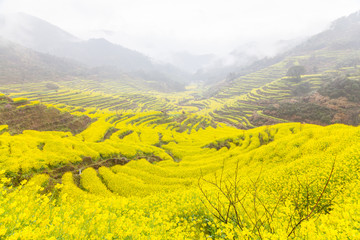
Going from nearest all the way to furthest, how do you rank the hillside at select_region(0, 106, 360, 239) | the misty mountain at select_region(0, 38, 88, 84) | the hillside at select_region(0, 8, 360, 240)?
the hillside at select_region(0, 8, 360, 240), the hillside at select_region(0, 106, 360, 239), the misty mountain at select_region(0, 38, 88, 84)

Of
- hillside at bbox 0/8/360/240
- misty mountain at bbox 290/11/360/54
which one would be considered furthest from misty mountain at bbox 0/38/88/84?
misty mountain at bbox 290/11/360/54

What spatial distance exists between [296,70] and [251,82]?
40.1 metres

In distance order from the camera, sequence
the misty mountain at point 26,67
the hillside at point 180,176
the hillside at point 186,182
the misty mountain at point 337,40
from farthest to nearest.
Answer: the misty mountain at point 337,40 → the misty mountain at point 26,67 → the hillside at point 186,182 → the hillside at point 180,176

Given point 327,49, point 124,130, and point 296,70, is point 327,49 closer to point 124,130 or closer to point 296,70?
point 296,70

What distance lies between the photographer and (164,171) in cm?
2216

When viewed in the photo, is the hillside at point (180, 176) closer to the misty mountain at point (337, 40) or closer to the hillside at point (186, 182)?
the hillside at point (186, 182)

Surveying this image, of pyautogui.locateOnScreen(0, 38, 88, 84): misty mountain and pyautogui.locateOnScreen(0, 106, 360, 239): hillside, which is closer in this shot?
pyautogui.locateOnScreen(0, 106, 360, 239): hillside

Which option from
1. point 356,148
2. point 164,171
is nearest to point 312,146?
point 356,148

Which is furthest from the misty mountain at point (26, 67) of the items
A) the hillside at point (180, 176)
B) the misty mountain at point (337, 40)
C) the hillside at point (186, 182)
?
the misty mountain at point (337, 40)

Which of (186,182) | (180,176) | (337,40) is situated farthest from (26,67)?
(337,40)

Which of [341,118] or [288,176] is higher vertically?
[288,176]

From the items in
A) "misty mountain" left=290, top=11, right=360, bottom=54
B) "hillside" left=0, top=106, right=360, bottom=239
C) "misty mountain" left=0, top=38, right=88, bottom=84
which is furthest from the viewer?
"misty mountain" left=290, top=11, right=360, bottom=54

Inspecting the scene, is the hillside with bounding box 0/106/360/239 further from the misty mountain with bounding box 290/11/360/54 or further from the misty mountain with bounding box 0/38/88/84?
the misty mountain with bounding box 290/11/360/54

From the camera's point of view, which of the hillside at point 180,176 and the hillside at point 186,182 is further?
the hillside at point 186,182
